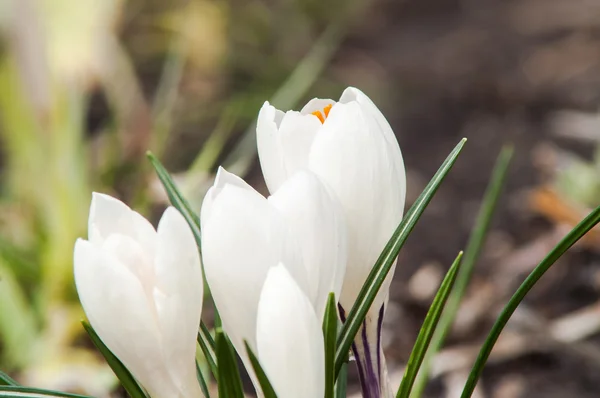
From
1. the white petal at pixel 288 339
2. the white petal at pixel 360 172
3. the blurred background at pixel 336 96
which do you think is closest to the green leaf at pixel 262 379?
the white petal at pixel 288 339

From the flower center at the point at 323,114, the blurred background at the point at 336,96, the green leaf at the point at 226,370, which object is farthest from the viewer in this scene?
the blurred background at the point at 336,96

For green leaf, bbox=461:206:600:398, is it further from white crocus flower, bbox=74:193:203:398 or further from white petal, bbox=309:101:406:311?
white crocus flower, bbox=74:193:203:398

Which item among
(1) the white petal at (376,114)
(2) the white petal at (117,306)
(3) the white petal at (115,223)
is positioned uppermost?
(1) the white petal at (376,114)

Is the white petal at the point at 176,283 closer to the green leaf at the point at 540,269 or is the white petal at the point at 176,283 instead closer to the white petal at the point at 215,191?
the white petal at the point at 215,191

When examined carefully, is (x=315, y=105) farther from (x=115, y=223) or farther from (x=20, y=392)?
(x=20, y=392)

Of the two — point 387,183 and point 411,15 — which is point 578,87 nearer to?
point 411,15

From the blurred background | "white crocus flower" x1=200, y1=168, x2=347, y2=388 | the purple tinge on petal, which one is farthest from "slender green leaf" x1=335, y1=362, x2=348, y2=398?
the blurred background

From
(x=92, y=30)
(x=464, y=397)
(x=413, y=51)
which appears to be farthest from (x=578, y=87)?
(x=464, y=397)
